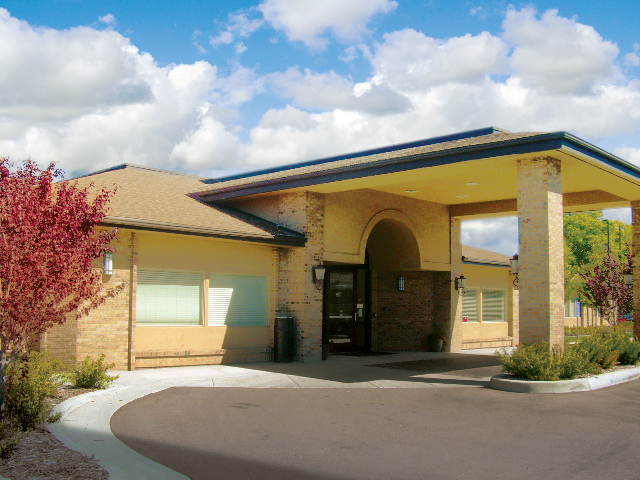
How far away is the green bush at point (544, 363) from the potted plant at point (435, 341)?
8.83 m

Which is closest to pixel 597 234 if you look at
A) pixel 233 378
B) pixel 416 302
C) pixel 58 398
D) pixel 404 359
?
pixel 416 302

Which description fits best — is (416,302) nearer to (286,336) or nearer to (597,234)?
(286,336)

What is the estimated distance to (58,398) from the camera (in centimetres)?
1043

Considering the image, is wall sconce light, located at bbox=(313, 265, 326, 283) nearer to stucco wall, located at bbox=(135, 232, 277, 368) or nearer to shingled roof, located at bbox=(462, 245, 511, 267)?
stucco wall, located at bbox=(135, 232, 277, 368)

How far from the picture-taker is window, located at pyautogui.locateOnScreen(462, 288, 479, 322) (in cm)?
2502

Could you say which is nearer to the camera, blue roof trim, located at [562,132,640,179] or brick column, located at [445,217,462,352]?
blue roof trim, located at [562,132,640,179]

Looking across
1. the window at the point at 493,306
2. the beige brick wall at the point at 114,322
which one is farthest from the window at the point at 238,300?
the window at the point at 493,306

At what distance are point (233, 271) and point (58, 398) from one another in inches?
287

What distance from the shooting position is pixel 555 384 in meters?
12.3

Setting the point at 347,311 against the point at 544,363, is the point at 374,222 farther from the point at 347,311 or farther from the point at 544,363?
the point at 544,363

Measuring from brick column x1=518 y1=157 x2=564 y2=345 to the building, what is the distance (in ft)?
0.09

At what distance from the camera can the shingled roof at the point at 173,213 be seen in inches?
603

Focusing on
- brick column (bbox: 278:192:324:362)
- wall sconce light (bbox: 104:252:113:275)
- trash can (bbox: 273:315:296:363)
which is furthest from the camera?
brick column (bbox: 278:192:324:362)

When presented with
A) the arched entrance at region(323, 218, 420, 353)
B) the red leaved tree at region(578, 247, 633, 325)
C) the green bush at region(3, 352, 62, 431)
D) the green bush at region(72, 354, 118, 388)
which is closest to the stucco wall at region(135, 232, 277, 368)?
the green bush at region(72, 354, 118, 388)
